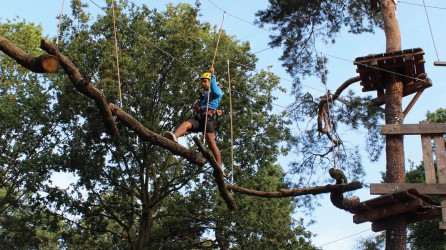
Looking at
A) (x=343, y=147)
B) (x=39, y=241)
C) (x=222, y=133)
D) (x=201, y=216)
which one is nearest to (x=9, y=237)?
(x=39, y=241)

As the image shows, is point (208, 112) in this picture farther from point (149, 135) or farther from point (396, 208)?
point (396, 208)

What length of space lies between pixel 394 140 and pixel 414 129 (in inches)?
25.0

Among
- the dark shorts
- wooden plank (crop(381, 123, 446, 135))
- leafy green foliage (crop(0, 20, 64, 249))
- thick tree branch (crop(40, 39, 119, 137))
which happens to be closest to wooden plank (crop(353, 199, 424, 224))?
wooden plank (crop(381, 123, 446, 135))

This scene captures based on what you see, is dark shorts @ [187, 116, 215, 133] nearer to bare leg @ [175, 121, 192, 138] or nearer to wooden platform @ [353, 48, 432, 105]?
bare leg @ [175, 121, 192, 138]

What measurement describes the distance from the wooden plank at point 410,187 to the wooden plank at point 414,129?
2.66 ft

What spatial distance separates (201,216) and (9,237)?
5.77 m

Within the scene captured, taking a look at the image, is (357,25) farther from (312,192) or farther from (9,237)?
(9,237)

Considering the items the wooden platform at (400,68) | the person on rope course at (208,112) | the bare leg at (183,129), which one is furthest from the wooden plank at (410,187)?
the bare leg at (183,129)

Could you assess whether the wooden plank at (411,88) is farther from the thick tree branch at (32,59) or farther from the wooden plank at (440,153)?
the thick tree branch at (32,59)

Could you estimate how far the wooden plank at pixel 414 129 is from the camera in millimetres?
8227

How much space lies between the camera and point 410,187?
26.5 feet

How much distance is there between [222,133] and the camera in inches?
578

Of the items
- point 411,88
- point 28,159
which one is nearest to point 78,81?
point 411,88

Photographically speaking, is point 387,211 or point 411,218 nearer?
point 387,211
